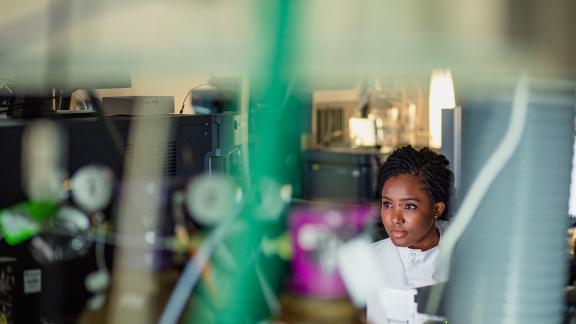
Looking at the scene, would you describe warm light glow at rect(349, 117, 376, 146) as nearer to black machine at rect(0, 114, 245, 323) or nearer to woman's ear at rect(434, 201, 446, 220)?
woman's ear at rect(434, 201, 446, 220)

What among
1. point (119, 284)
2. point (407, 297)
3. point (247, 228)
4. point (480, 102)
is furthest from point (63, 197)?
point (480, 102)

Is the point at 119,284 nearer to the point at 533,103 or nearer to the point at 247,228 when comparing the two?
the point at 247,228

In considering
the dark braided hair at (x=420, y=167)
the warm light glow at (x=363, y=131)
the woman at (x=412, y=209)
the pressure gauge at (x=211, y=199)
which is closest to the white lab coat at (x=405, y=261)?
the woman at (x=412, y=209)

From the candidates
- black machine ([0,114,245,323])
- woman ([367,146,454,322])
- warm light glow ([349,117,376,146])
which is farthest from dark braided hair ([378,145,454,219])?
warm light glow ([349,117,376,146])

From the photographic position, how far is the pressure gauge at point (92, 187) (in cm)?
68

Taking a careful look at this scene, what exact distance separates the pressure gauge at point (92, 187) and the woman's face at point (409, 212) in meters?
0.54

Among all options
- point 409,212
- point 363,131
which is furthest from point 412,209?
point 363,131

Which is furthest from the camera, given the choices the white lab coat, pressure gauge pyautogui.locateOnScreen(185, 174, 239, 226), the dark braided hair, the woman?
the dark braided hair

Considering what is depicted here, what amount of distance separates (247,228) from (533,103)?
272 millimetres

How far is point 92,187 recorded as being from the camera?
73cm

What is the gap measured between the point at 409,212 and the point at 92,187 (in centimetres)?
62

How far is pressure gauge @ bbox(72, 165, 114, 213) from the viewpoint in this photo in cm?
68

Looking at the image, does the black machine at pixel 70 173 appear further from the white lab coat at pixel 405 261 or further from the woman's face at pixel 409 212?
the woman's face at pixel 409 212

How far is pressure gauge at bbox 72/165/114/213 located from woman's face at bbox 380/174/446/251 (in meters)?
0.54
